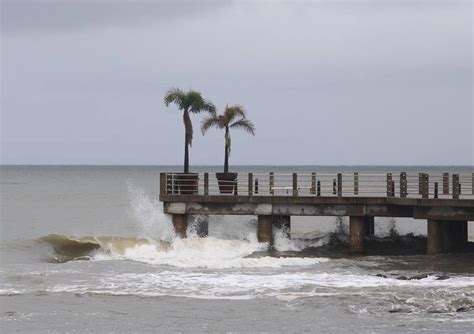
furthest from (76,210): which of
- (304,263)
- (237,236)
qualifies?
(304,263)

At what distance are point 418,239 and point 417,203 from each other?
15.6 ft

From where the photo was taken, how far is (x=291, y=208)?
120 feet

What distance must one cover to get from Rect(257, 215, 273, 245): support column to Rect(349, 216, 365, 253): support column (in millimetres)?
3017

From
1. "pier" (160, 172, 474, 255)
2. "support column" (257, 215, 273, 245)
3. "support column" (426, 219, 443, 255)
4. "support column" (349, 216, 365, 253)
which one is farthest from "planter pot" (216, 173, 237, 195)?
"support column" (426, 219, 443, 255)

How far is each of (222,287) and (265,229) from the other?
9.41 meters

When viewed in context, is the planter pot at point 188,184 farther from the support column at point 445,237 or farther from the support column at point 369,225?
the support column at point 445,237

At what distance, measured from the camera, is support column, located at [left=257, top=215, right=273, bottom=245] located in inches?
1454

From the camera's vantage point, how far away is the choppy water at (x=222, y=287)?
75.6 ft

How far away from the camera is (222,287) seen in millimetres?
27750

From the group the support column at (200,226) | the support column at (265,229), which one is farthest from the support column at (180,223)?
the support column at (265,229)

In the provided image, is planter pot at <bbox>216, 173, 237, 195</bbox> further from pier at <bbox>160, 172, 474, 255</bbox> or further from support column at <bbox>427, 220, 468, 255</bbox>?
support column at <bbox>427, 220, 468, 255</bbox>

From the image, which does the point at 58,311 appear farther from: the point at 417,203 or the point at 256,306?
the point at 417,203

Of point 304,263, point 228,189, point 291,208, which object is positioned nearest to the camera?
point 304,263

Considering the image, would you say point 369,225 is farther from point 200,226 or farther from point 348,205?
point 200,226
